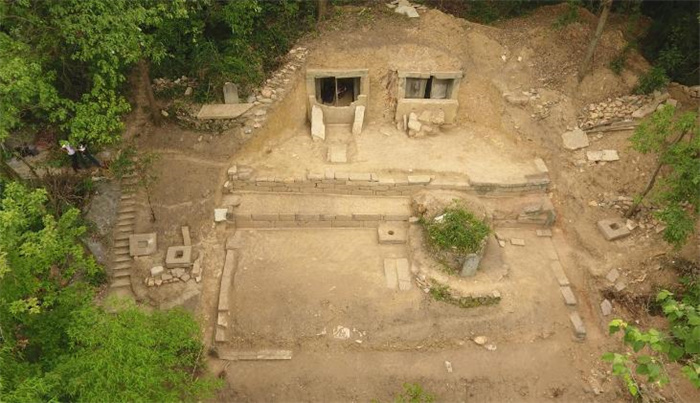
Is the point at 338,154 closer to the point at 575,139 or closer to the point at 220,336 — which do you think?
the point at 220,336

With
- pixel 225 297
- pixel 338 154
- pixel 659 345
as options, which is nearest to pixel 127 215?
pixel 225 297

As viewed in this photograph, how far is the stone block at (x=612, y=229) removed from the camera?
12.5 m

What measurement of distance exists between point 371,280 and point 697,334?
7454 millimetres

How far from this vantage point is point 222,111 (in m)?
13.9

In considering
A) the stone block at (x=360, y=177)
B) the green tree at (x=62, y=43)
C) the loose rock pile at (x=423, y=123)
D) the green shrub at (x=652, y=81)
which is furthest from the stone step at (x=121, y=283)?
the green shrub at (x=652, y=81)

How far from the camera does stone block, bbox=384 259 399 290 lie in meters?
11.6

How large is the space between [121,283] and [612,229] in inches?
511

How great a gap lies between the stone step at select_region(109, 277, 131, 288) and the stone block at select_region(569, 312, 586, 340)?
10950 mm

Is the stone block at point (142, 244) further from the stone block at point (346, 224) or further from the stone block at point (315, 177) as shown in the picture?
the stone block at point (346, 224)

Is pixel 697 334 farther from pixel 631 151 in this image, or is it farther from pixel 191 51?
pixel 191 51

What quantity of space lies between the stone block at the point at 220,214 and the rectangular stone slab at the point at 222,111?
297 cm

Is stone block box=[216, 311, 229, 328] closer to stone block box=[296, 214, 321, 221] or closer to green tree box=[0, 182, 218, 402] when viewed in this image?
green tree box=[0, 182, 218, 402]

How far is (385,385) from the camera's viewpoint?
10.2 m

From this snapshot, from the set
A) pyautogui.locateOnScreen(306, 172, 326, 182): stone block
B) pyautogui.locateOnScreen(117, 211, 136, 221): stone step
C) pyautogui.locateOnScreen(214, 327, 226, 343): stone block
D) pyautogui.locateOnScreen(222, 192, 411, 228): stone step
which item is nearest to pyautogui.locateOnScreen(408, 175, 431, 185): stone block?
pyautogui.locateOnScreen(222, 192, 411, 228): stone step
